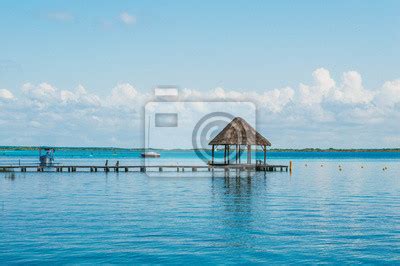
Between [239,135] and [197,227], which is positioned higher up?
[239,135]

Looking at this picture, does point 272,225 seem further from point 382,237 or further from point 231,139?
point 231,139

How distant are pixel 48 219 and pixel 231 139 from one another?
3388 centimetres

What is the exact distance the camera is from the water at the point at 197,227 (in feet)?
59.1

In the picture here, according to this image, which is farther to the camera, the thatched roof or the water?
the thatched roof

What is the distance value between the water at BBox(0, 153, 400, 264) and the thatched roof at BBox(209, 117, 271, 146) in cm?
1806

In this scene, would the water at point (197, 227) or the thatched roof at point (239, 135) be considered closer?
the water at point (197, 227)

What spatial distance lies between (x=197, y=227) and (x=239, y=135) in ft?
113

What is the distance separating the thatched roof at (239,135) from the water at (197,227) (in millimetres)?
18064

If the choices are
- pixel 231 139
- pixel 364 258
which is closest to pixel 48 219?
pixel 364 258

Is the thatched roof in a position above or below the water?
above

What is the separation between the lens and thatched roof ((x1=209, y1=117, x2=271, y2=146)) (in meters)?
56.8

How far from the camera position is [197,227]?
2323cm

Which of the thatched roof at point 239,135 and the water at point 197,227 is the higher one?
the thatched roof at point 239,135

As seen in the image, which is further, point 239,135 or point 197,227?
point 239,135
